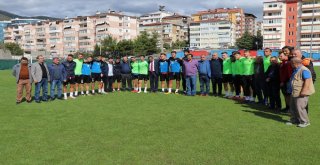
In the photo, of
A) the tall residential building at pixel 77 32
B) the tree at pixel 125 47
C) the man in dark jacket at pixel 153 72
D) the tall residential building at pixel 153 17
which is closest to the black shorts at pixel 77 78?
the man in dark jacket at pixel 153 72

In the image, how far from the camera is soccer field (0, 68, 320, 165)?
5496mm

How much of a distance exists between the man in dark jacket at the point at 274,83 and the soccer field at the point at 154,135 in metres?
0.47

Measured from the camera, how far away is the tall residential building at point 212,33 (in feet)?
332

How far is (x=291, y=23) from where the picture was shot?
2975 inches

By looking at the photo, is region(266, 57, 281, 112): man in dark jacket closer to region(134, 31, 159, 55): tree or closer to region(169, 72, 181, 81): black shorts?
region(169, 72, 181, 81): black shorts

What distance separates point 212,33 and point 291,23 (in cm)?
3159

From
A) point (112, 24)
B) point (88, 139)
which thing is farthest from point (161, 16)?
point (88, 139)

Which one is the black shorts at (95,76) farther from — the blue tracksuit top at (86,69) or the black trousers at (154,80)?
the black trousers at (154,80)

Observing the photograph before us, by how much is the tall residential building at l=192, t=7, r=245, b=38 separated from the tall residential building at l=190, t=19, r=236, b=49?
1018cm

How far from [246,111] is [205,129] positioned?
285 cm

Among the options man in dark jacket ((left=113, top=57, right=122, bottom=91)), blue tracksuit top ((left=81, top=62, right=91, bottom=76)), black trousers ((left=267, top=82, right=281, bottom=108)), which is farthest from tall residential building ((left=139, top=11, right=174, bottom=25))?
black trousers ((left=267, top=82, right=281, bottom=108))

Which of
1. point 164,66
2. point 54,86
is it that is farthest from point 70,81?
point 164,66

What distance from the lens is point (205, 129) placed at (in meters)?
7.46

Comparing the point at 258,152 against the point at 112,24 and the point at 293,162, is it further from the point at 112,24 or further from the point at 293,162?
the point at 112,24
